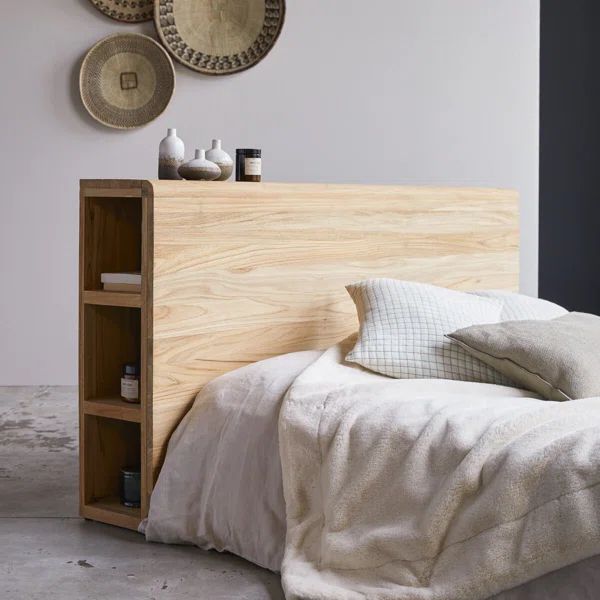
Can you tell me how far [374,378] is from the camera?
2.59 m

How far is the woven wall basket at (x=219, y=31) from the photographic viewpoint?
4.52 m

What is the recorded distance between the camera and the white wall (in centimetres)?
457

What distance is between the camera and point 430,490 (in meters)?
2.08

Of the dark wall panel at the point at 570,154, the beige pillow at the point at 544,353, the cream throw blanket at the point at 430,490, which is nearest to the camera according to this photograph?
the cream throw blanket at the point at 430,490

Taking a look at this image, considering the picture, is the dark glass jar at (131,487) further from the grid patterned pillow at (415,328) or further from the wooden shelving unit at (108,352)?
the grid patterned pillow at (415,328)

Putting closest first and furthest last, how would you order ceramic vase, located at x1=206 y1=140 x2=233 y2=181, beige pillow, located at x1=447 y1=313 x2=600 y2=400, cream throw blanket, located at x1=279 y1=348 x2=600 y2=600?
cream throw blanket, located at x1=279 y1=348 x2=600 y2=600, beige pillow, located at x1=447 y1=313 x2=600 y2=400, ceramic vase, located at x1=206 y1=140 x2=233 y2=181

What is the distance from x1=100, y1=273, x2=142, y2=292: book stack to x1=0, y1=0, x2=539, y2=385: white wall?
1.97 m

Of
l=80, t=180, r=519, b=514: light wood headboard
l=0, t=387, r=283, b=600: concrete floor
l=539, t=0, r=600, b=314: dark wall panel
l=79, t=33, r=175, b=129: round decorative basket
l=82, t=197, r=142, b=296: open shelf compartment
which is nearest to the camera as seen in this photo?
l=0, t=387, r=283, b=600: concrete floor

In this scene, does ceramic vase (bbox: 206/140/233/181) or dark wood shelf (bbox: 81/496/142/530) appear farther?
ceramic vase (bbox: 206/140/233/181)

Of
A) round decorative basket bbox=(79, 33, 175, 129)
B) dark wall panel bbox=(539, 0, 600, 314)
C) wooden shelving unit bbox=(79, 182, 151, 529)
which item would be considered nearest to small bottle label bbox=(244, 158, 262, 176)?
wooden shelving unit bbox=(79, 182, 151, 529)

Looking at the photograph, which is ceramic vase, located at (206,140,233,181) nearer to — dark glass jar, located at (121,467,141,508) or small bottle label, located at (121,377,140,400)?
small bottle label, located at (121,377,140,400)

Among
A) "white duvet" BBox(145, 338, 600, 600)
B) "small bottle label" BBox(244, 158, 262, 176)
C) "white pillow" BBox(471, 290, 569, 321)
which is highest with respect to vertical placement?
"small bottle label" BBox(244, 158, 262, 176)

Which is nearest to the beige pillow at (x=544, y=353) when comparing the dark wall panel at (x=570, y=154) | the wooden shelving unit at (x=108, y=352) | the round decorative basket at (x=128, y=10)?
the wooden shelving unit at (x=108, y=352)

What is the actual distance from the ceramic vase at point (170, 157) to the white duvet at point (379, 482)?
62cm
